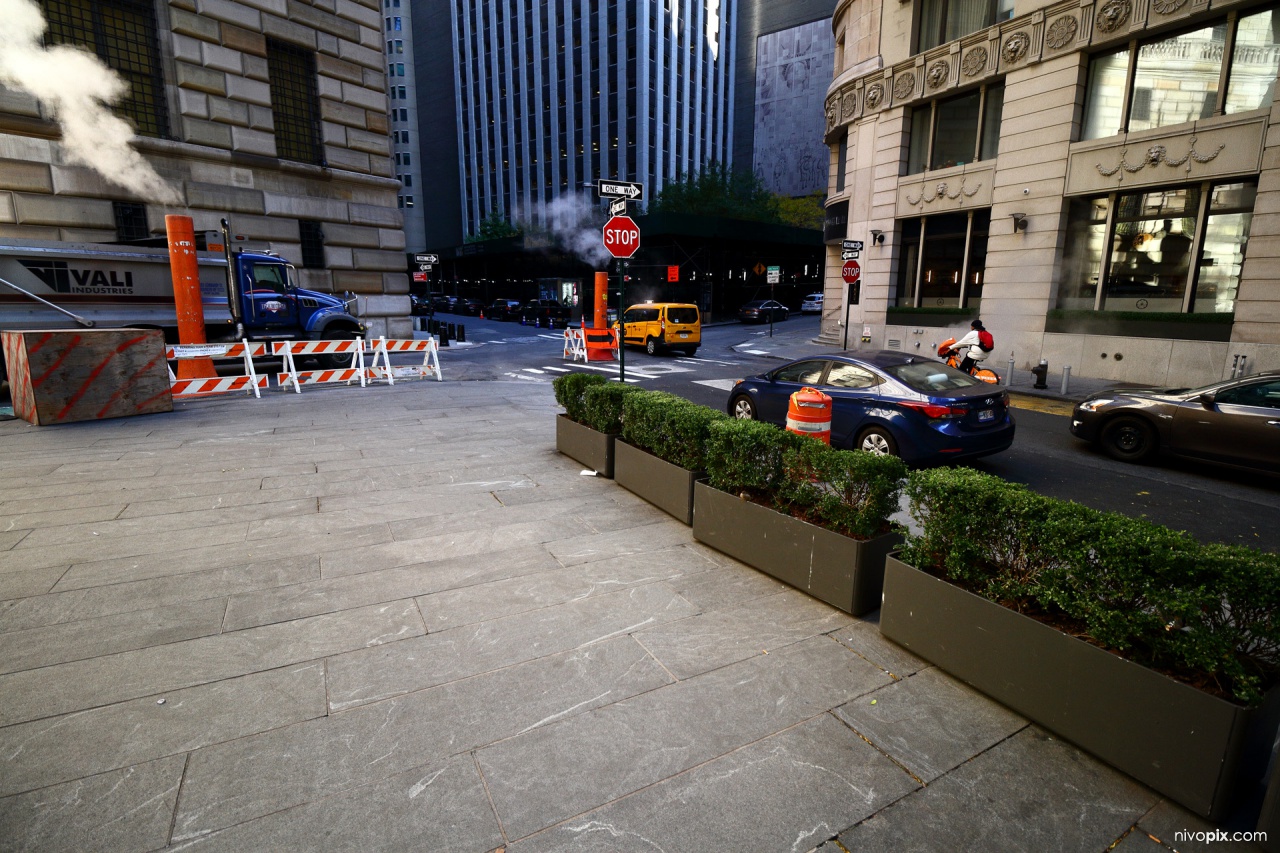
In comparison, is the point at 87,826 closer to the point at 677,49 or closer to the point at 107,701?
the point at 107,701

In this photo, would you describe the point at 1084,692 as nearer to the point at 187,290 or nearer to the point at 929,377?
the point at 929,377

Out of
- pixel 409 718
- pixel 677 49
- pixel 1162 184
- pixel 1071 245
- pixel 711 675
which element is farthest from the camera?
pixel 677 49

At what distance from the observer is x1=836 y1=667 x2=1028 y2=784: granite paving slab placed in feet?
10.0

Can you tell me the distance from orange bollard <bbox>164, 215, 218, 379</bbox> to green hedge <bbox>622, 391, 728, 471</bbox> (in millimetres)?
11656

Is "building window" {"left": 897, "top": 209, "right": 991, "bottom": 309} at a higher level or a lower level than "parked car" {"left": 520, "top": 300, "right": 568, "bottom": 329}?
higher

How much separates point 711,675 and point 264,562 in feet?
12.4

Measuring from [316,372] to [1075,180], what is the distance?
2043cm

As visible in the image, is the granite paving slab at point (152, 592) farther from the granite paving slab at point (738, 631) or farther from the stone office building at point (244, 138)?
the stone office building at point (244, 138)

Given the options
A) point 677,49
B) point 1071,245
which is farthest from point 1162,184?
point 677,49

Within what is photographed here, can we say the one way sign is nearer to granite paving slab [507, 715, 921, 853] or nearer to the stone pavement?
the stone pavement

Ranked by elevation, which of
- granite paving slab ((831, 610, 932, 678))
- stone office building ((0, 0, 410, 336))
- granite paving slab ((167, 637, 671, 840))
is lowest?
granite paving slab ((831, 610, 932, 678))

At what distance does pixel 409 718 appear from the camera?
3.27 m

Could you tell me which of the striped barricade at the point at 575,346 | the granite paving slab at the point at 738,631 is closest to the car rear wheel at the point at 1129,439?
the granite paving slab at the point at 738,631

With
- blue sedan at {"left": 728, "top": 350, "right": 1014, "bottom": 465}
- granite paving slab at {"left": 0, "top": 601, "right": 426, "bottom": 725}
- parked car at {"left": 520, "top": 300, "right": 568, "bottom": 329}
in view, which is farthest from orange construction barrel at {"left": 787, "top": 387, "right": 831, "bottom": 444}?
parked car at {"left": 520, "top": 300, "right": 568, "bottom": 329}
